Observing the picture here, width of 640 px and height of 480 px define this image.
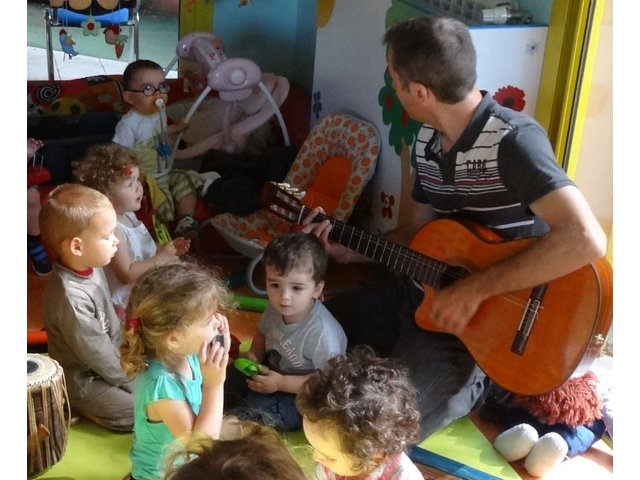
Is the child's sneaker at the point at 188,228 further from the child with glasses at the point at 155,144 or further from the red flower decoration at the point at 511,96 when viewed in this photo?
the red flower decoration at the point at 511,96

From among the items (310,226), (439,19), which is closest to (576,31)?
(439,19)

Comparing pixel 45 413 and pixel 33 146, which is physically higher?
pixel 33 146

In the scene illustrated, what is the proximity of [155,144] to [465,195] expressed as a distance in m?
1.60

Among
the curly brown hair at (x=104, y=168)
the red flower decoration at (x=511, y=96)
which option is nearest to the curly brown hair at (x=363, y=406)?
the curly brown hair at (x=104, y=168)

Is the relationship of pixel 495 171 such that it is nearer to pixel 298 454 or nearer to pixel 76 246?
pixel 298 454

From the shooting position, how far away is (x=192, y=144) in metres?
4.03

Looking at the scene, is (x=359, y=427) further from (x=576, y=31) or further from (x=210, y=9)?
(x=210, y=9)

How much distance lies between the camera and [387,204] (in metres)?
3.62

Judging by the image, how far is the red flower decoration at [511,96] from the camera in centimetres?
303

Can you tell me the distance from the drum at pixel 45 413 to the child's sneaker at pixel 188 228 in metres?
1.25

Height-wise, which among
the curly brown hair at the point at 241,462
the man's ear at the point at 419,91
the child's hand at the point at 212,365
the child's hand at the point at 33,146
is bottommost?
the child's hand at the point at 212,365

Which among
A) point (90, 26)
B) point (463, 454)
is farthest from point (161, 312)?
point (90, 26)

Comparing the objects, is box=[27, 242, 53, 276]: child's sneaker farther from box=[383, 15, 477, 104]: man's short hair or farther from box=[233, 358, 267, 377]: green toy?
box=[383, 15, 477, 104]: man's short hair

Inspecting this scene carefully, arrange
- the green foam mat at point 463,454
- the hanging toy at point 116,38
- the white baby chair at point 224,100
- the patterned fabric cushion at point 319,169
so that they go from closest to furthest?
the green foam mat at point 463,454 → the patterned fabric cushion at point 319,169 → the white baby chair at point 224,100 → the hanging toy at point 116,38
